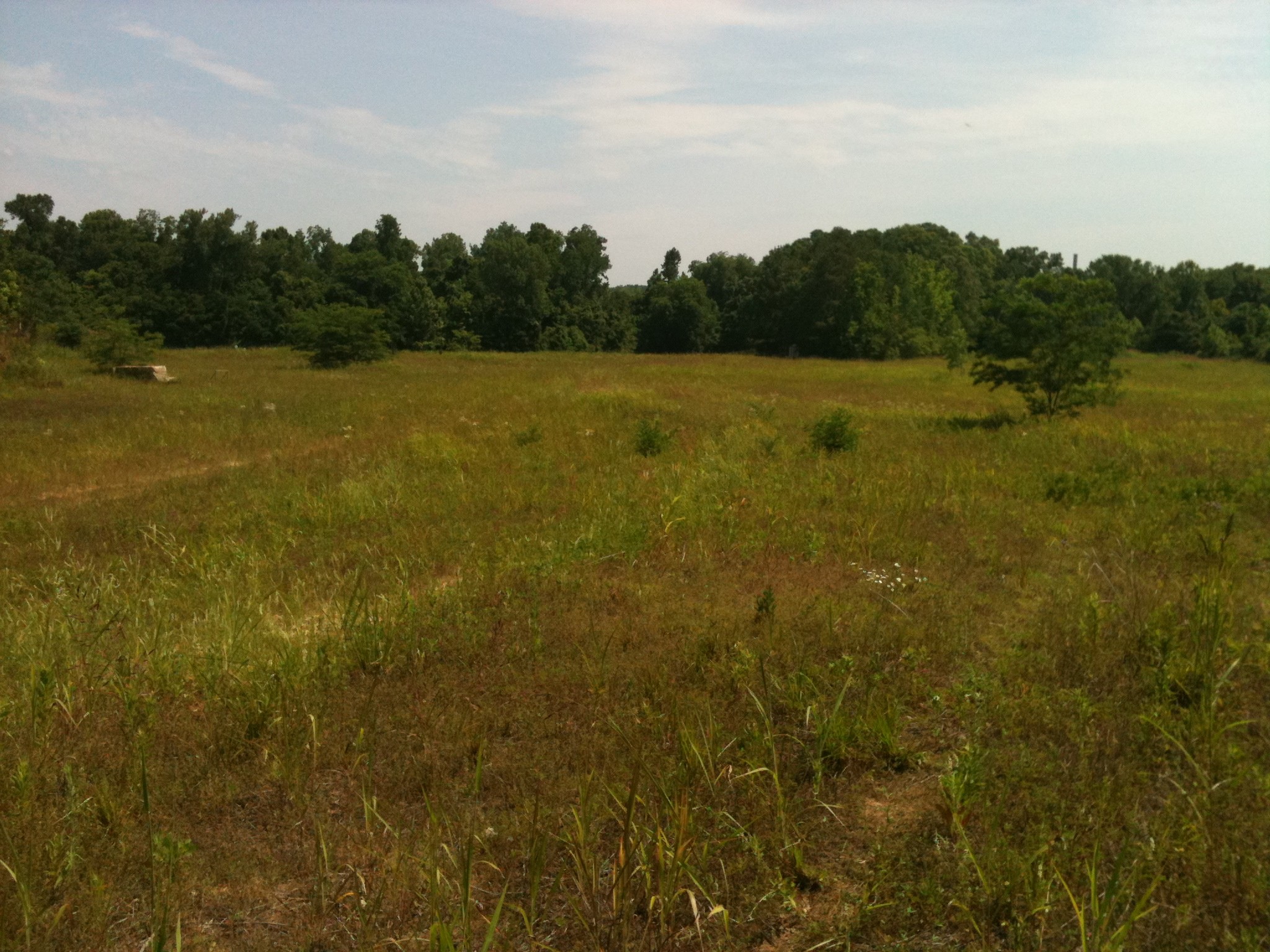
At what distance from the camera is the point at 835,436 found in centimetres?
1305

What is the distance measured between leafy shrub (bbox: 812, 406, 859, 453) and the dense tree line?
41614mm

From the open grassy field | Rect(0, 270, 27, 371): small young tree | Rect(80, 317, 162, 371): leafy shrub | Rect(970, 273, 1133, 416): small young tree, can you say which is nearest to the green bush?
Rect(80, 317, 162, 371): leafy shrub

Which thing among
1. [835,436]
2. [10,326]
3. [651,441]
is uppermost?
[10,326]

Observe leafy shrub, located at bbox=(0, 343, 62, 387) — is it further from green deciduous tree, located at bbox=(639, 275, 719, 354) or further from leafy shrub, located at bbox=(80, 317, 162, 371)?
green deciduous tree, located at bbox=(639, 275, 719, 354)

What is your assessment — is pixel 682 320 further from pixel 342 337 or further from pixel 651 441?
pixel 651 441

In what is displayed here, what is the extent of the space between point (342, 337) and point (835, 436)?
1018 inches

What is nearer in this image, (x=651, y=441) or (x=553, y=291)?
(x=651, y=441)

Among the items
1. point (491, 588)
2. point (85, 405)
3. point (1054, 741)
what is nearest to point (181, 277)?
point (85, 405)

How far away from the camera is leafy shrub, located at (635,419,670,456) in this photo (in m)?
12.9

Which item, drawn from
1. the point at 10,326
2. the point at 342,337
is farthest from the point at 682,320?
the point at 10,326

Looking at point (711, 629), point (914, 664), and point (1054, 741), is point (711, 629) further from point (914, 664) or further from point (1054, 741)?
point (1054, 741)

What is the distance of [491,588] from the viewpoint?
628 cm

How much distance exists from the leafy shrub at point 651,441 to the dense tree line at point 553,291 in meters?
40.2

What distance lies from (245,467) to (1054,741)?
11.7 meters
